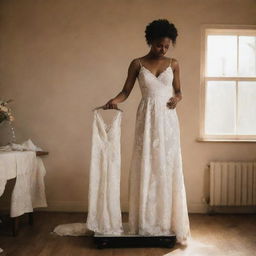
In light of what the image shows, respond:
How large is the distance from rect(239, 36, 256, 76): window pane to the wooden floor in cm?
179

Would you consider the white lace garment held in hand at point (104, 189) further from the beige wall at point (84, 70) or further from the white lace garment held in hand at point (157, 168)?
the beige wall at point (84, 70)

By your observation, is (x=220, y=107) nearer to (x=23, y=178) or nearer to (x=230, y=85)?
(x=230, y=85)

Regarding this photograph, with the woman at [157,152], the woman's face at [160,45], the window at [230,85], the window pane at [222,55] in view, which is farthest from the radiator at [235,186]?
the woman's face at [160,45]

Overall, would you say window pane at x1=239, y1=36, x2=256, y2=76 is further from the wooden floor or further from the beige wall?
the wooden floor

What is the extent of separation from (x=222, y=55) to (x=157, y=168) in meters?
2.17

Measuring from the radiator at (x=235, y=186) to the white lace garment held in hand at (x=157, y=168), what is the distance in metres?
1.32

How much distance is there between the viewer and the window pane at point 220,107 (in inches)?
180

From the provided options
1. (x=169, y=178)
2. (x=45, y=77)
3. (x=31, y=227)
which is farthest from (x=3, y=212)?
(x=169, y=178)

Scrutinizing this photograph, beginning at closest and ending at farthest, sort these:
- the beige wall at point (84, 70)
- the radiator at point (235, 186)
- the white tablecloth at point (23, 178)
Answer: the white tablecloth at point (23, 178)
the radiator at point (235, 186)
the beige wall at point (84, 70)

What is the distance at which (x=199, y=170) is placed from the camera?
4492 mm

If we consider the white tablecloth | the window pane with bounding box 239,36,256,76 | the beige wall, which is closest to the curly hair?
the beige wall

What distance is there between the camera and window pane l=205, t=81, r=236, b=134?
15.0ft

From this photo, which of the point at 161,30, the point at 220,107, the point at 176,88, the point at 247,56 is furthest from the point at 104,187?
the point at 247,56

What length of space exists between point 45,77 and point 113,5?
46.8 inches
